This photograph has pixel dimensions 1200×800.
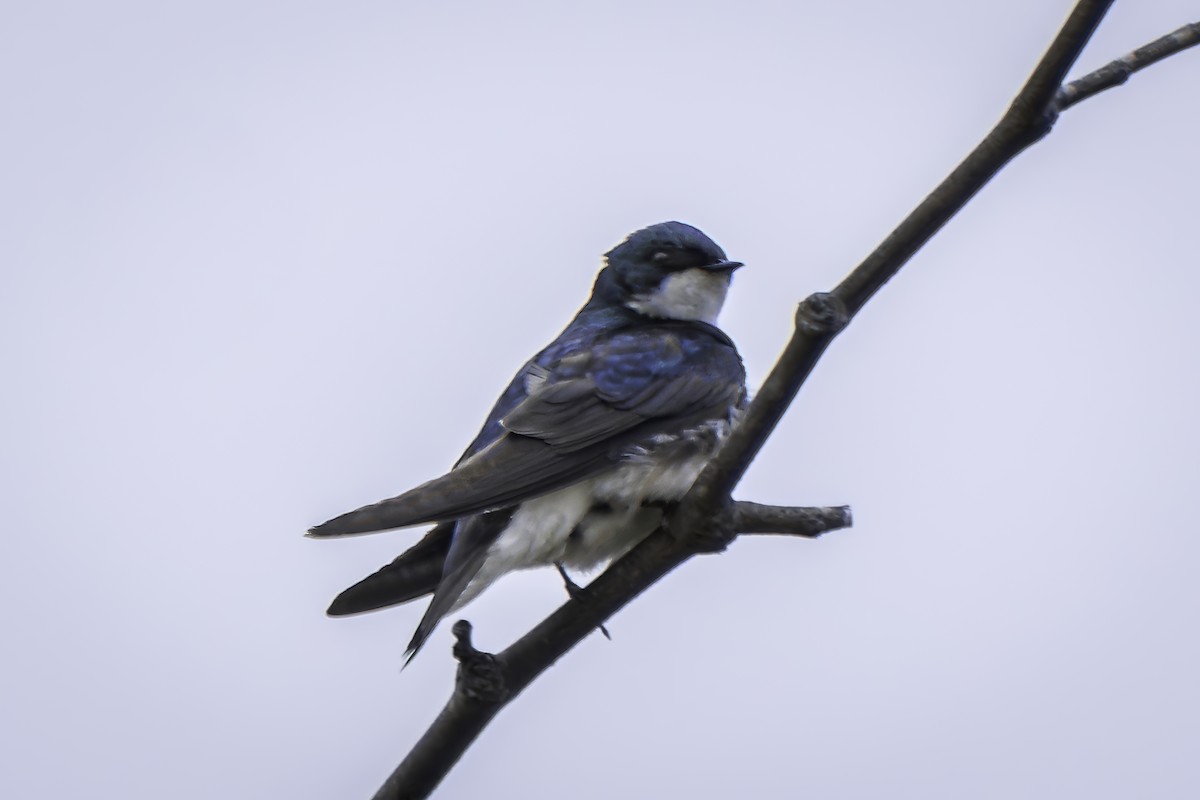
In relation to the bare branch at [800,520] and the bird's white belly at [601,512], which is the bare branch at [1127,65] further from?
the bird's white belly at [601,512]

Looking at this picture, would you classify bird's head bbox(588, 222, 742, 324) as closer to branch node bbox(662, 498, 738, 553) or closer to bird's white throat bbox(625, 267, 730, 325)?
bird's white throat bbox(625, 267, 730, 325)

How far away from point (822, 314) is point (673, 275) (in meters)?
2.06

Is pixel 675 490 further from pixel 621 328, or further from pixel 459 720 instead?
pixel 459 720

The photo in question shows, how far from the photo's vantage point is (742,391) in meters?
4.24

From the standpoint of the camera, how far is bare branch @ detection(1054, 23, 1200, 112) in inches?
96.5

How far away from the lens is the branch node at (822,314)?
8.05 ft

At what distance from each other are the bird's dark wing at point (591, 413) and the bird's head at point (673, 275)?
106 millimetres

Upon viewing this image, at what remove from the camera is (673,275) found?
4.50 m

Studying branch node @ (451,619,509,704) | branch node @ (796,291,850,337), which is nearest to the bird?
branch node @ (451,619,509,704)

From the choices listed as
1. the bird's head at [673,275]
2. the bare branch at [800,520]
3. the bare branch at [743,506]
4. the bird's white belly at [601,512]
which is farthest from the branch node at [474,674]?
the bird's head at [673,275]

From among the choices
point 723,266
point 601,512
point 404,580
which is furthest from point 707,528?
point 723,266

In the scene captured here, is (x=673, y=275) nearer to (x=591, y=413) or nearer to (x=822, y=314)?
(x=591, y=413)

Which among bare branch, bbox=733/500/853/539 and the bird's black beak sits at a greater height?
the bird's black beak

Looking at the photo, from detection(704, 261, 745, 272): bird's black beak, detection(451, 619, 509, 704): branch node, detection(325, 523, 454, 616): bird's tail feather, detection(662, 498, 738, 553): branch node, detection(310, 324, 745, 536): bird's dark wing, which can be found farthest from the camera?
detection(704, 261, 745, 272): bird's black beak
